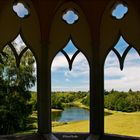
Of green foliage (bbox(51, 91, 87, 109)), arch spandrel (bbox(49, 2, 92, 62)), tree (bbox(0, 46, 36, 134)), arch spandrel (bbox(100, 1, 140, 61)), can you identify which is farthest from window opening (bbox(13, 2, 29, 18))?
green foliage (bbox(51, 91, 87, 109))

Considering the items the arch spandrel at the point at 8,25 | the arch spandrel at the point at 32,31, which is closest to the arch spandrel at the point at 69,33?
the arch spandrel at the point at 32,31

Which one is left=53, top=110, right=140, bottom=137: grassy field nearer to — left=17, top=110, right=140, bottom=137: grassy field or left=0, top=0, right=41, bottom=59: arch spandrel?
left=17, top=110, right=140, bottom=137: grassy field

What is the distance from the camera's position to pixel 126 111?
537 cm

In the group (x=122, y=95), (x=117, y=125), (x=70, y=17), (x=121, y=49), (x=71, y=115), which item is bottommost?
(x=117, y=125)

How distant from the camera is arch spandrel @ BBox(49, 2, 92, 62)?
496cm

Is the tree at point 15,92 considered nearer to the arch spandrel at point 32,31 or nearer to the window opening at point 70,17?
the arch spandrel at point 32,31

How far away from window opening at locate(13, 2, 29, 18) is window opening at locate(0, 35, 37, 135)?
33.2 inches

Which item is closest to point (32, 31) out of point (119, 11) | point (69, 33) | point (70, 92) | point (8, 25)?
point (8, 25)

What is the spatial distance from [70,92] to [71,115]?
47 centimetres

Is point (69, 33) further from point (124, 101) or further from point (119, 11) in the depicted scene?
point (124, 101)

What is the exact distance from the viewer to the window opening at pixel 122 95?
195 inches

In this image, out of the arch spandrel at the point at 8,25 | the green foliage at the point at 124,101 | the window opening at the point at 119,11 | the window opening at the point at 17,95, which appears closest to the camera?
Result: the arch spandrel at the point at 8,25

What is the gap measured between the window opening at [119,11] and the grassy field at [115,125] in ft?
5.57

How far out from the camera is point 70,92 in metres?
5.32
